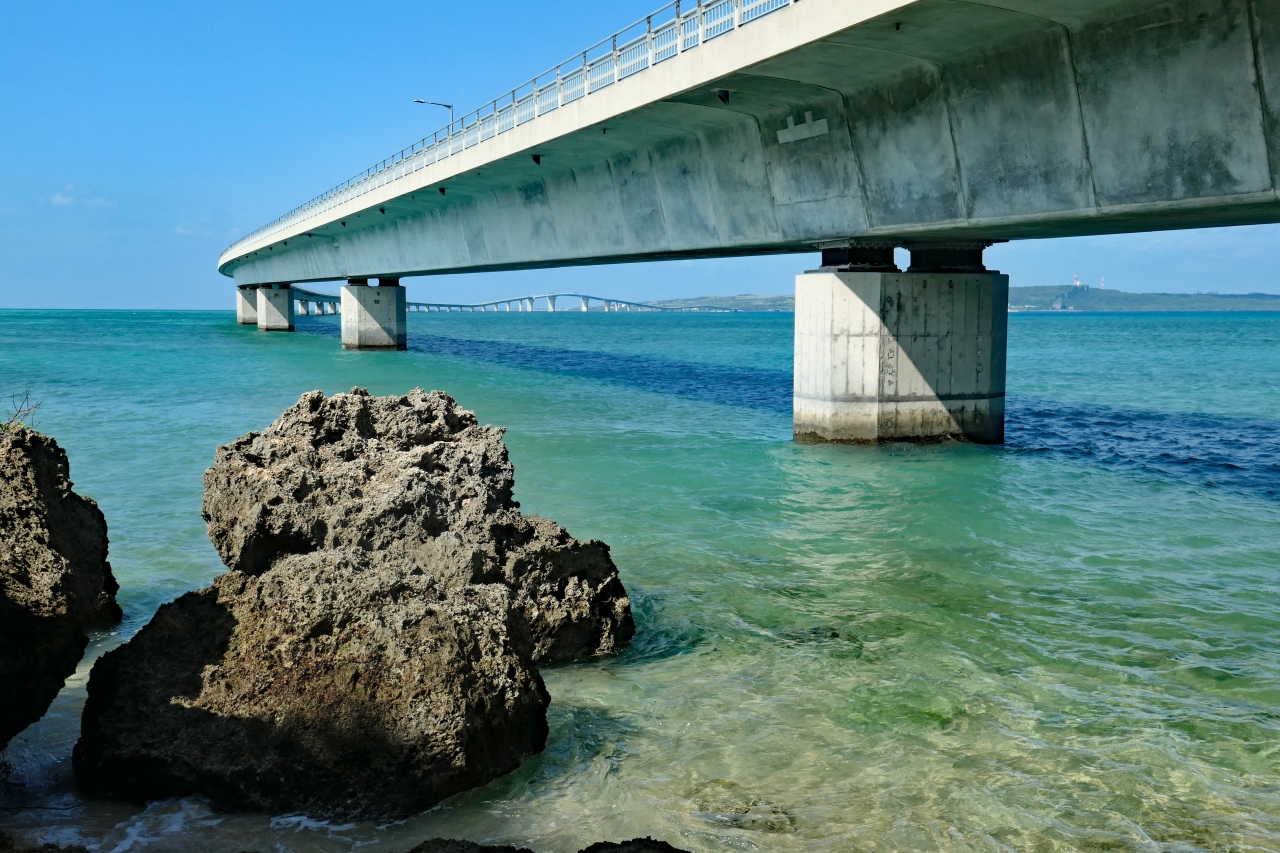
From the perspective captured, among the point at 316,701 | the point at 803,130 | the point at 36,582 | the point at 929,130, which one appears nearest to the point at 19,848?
the point at 36,582

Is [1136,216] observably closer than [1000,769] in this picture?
No

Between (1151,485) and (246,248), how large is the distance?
6307 cm

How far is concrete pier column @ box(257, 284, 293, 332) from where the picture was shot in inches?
3297

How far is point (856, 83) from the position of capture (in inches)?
663

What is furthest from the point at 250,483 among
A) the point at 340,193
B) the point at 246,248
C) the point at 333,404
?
the point at 246,248

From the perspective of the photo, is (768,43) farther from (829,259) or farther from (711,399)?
(711,399)

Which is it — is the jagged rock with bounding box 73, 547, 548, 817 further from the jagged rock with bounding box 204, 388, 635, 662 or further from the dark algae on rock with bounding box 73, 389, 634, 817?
the jagged rock with bounding box 204, 388, 635, 662

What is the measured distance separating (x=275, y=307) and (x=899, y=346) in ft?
236

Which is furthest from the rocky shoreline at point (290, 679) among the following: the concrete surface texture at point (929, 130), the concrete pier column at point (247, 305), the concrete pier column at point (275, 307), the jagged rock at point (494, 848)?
the concrete pier column at point (247, 305)

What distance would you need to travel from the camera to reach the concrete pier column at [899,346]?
20312 millimetres

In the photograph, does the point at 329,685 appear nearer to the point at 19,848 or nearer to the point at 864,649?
the point at 19,848

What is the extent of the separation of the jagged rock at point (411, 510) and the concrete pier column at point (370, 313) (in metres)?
48.8

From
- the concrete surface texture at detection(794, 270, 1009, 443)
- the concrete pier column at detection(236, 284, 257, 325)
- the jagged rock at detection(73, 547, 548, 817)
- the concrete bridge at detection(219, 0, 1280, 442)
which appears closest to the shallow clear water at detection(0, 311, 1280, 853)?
the jagged rock at detection(73, 547, 548, 817)

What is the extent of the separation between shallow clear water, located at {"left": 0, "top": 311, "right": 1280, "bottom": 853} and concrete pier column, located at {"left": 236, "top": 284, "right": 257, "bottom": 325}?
78.4 metres
